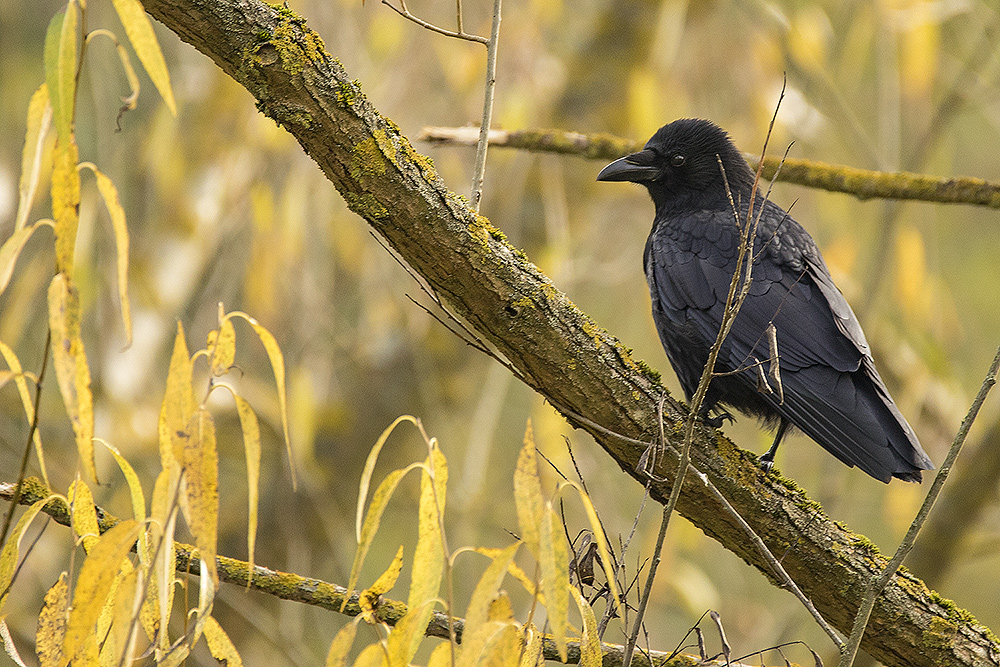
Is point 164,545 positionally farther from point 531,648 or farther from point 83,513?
point 531,648

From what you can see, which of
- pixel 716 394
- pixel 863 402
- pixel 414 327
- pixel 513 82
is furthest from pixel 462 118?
pixel 863 402

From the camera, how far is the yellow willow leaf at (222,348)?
1.80m

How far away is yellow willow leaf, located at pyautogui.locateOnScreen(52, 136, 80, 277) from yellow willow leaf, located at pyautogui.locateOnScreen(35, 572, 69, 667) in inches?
26.9

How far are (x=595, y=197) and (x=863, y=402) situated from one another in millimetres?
2923

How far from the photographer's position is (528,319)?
2160 mm

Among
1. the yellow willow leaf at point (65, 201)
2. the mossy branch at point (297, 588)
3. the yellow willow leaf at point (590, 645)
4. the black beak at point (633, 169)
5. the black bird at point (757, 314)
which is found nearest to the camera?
the yellow willow leaf at point (65, 201)

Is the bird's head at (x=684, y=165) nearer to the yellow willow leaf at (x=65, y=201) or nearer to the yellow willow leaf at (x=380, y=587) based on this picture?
the yellow willow leaf at (x=380, y=587)

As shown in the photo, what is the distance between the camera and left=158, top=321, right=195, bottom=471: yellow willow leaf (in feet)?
5.47

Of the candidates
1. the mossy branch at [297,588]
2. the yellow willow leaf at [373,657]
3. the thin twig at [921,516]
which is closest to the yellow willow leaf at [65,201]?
the mossy branch at [297,588]

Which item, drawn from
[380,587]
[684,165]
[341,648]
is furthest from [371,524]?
[684,165]

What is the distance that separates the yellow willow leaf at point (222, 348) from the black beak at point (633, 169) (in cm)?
224

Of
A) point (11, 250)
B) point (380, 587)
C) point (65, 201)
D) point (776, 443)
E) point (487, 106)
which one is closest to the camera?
point (65, 201)

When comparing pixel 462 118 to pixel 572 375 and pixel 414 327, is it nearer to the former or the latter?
pixel 414 327

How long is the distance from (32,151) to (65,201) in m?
0.28
